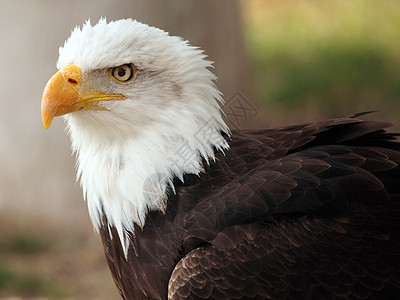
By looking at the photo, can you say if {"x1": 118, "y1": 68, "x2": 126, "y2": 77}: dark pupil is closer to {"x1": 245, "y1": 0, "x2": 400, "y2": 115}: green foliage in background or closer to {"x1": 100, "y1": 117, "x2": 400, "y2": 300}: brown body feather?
{"x1": 100, "y1": 117, "x2": 400, "y2": 300}: brown body feather

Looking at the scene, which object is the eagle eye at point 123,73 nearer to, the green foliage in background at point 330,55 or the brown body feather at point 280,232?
the brown body feather at point 280,232

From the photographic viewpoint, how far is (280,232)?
9.85 feet

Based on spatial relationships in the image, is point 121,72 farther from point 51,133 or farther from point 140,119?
point 51,133

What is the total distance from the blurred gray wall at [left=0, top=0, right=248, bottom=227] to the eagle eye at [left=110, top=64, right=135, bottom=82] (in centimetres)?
303

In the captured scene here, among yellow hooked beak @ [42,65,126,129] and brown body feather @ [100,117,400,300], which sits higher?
yellow hooked beak @ [42,65,126,129]

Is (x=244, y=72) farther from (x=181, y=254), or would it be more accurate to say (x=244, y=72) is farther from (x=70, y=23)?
(x=181, y=254)

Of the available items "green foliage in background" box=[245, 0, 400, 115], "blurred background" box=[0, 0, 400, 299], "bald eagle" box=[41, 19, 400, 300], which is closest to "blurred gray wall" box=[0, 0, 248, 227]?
"blurred background" box=[0, 0, 400, 299]

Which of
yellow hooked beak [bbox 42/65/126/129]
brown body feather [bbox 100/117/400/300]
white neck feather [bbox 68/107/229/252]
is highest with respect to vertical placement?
yellow hooked beak [bbox 42/65/126/129]

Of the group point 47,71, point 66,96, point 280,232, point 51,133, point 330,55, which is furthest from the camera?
point 330,55

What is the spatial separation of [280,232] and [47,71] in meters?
4.12

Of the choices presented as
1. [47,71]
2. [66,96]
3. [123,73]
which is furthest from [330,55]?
[66,96]

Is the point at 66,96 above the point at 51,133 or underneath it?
above

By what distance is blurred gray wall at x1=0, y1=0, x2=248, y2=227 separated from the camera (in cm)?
634

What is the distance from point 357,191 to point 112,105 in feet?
4.16
